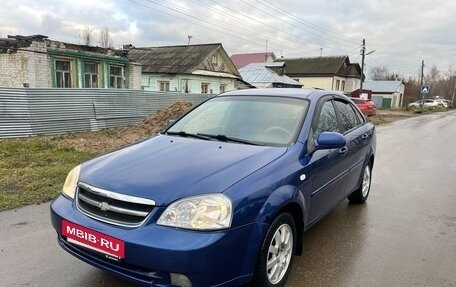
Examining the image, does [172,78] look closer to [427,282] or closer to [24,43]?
[24,43]

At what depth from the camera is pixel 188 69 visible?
27703 millimetres

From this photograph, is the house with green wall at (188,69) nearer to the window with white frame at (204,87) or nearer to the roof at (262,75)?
the window with white frame at (204,87)

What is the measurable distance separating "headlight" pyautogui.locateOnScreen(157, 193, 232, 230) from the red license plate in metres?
0.32

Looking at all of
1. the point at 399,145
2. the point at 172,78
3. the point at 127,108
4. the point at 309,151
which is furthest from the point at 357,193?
the point at 172,78

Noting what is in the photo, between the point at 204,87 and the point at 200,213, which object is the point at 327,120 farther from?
the point at 204,87

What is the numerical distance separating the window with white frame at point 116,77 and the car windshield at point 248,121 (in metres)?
18.9

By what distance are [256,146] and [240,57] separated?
6219 centimetres

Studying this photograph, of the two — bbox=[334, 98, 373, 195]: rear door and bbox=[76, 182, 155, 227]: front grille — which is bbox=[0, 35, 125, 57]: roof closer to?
bbox=[334, 98, 373, 195]: rear door

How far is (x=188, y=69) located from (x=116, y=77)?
668 cm

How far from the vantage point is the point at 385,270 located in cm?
353

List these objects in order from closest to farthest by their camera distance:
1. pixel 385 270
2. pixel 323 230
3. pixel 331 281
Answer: pixel 331 281
pixel 385 270
pixel 323 230

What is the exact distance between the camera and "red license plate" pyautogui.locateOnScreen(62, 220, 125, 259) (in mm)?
2484

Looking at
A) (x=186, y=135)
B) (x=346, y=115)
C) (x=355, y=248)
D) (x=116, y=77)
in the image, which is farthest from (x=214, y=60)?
(x=355, y=248)

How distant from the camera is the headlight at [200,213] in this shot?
2463mm
